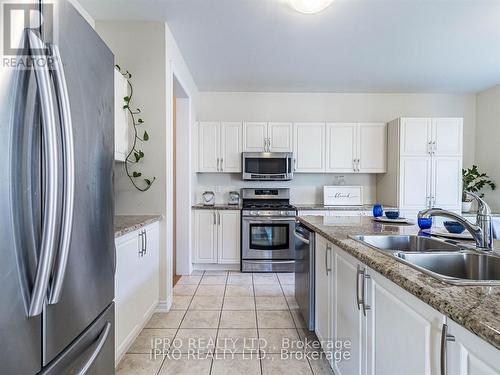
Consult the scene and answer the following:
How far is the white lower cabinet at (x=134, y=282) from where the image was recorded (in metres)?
1.76

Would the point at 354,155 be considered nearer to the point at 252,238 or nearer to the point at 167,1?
the point at 252,238

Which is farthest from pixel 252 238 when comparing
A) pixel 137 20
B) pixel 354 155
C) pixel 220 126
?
pixel 137 20

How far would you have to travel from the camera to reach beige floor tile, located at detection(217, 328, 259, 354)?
202cm

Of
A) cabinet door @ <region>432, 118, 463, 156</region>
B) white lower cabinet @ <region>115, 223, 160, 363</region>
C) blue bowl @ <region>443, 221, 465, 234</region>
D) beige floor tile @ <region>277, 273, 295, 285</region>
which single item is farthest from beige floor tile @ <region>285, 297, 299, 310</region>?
cabinet door @ <region>432, 118, 463, 156</region>

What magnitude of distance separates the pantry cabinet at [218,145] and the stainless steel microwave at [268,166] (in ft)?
0.53

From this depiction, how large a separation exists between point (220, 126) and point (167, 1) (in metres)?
2.00

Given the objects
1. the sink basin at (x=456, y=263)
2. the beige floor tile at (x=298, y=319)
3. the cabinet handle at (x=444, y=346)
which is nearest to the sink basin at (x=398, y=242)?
the sink basin at (x=456, y=263)

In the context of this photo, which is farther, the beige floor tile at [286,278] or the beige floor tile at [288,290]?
the beige floor tile at [286,278]

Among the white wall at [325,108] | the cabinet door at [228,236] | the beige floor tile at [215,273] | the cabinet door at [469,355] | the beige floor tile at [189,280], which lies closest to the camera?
the cabinet door at [469,355]

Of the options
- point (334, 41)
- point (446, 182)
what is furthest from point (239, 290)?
point (446, 182)

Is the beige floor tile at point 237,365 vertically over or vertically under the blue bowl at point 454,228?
under

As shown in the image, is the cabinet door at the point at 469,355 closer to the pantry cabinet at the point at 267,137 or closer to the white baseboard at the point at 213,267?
the white baseboard at the point at 213,267

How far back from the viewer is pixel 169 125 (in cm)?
270

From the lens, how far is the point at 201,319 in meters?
2.46
